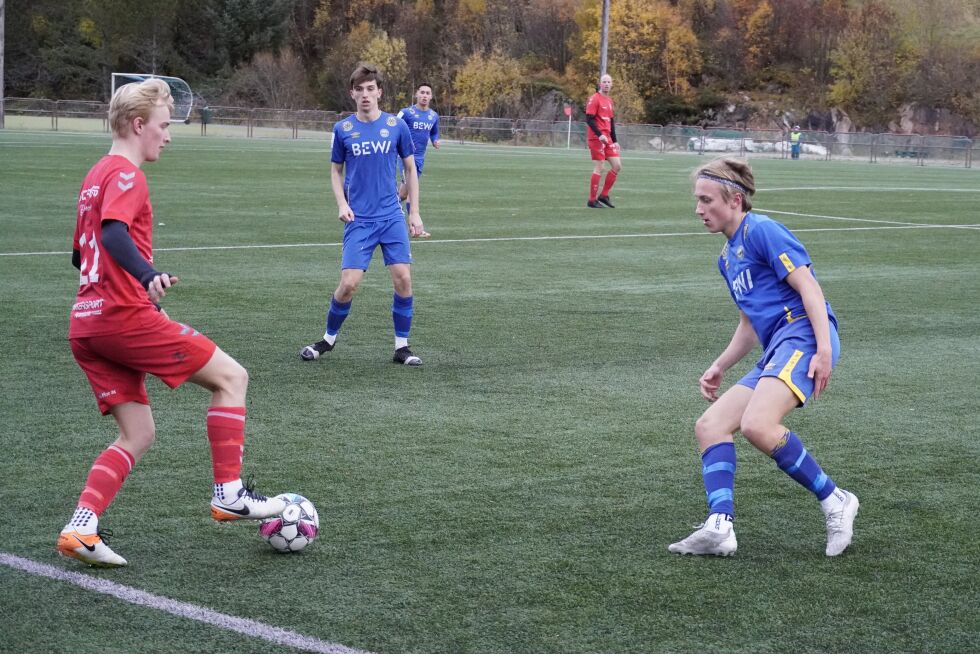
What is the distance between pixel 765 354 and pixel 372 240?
4360mm

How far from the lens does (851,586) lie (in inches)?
173

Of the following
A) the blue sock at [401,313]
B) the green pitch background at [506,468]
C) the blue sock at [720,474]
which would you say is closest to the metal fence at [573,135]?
the green pitch background at [506,468]

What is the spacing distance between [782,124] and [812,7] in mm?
Result: 12184

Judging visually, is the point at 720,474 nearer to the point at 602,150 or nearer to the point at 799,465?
the point at 799,465

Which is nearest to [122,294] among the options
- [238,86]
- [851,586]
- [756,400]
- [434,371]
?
[756,400]

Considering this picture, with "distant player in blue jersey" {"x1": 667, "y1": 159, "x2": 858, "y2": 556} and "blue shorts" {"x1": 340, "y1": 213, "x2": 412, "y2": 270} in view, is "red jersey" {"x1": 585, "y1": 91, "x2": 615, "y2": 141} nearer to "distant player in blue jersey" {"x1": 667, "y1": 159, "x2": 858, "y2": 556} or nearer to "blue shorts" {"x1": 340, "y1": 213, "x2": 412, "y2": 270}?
"blue shorts" {"x1": 340, "y1": 213, "x2": 412, "y2": 270}

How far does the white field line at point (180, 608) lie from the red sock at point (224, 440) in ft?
1.73

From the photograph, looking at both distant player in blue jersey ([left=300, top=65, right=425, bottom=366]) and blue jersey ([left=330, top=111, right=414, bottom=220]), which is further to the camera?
blue jersey ([left=330, top=111, right=414, bottom=220])

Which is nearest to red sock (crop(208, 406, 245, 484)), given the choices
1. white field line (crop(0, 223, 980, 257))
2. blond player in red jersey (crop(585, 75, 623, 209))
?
white field line (crop(0, 223, 980, 257))

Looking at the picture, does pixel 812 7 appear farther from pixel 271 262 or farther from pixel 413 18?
pixel 271 262

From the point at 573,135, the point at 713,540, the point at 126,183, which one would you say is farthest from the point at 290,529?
the point at 573,135

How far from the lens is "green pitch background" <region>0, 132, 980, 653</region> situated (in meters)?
4.02

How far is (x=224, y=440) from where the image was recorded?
448cm

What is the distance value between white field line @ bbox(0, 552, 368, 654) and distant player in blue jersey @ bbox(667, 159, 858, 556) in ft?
5.16
